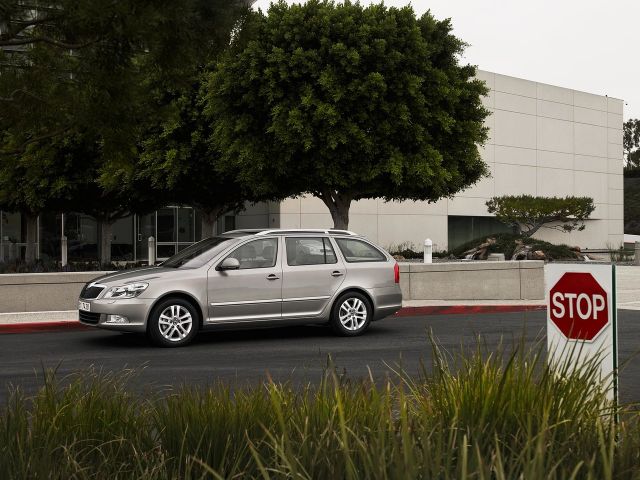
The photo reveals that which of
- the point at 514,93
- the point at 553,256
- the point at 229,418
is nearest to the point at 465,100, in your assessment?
the point at 553,256

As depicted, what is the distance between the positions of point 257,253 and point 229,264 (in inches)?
28.7

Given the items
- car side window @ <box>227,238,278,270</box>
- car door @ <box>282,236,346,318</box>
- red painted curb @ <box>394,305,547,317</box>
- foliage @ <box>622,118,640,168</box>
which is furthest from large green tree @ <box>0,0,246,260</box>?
foliage @ <box>622,118,640,168</box>

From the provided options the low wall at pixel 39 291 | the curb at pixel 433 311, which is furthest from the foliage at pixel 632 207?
the low wall at pixel 39 291

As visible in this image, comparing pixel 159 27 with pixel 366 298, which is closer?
pixel 159 27

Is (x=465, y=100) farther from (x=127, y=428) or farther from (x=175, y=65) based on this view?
(x=127, y=428)

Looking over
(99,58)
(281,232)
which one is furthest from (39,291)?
(99,58)

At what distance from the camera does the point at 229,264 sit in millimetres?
11859

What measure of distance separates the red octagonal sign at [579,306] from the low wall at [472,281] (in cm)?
1392

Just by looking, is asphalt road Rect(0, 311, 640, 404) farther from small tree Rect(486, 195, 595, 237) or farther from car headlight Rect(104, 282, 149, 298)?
small tree Rect(486, 195, 595, 237)

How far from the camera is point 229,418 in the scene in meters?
4.08

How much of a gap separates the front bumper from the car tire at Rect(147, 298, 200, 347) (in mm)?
133

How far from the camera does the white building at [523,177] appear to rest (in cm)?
4503

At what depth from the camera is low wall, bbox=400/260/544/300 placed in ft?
Answer: 61.5

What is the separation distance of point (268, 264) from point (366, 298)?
174cm
